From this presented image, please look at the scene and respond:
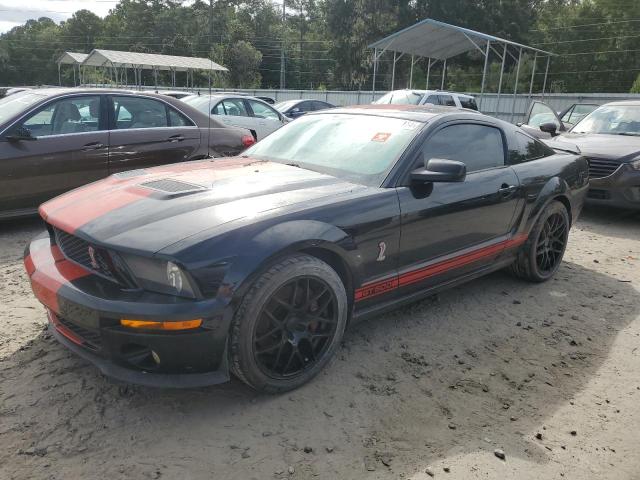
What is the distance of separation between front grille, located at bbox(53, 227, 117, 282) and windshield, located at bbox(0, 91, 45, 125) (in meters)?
3.16

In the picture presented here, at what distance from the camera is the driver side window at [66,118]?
17.9ft

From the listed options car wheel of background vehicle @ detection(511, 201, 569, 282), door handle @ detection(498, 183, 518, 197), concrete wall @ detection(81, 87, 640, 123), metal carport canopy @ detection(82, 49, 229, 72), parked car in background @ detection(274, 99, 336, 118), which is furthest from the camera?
metal carport canopy @ detection(82, 49, 229, 72)

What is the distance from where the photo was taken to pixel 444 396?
2867 millimetres

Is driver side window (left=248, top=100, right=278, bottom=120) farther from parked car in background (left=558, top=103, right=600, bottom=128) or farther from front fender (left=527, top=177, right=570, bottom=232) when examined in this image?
front fender (left=527, top=177, right=570, bottom=232)

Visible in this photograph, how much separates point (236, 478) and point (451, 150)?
8.34 ft

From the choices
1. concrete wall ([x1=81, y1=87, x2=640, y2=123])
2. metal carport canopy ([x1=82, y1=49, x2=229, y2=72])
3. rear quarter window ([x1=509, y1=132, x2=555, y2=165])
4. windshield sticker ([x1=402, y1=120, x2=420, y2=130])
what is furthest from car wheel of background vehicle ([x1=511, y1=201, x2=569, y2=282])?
metal carport canopy ([x1=82, y1=49, x2=229, y2=72])

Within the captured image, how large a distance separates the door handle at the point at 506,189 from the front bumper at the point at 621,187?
3.77 metres

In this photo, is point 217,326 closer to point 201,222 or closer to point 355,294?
point 201,222

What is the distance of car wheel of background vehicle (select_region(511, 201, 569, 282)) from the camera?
4.41m

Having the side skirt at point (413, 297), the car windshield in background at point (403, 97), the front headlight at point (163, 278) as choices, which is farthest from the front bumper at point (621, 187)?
the car windshield in background at point (403, 97)

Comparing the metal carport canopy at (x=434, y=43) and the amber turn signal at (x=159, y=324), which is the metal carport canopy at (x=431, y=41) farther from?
the amber turn signal at (x=159, y=324)

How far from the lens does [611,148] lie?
723cm

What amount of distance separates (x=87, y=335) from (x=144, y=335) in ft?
1.28

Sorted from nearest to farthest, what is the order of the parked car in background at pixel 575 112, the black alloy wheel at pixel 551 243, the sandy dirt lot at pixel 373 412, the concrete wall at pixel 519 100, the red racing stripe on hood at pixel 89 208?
1. the sandy dirt lot at pixel 373 412
2. the red racing stripe on hood at pixel 89 208
3. the black alloy wheel at pixel 551 243
4. the parked car in background at pixel 575 112
5. the concrete wall at pixel 519 100
